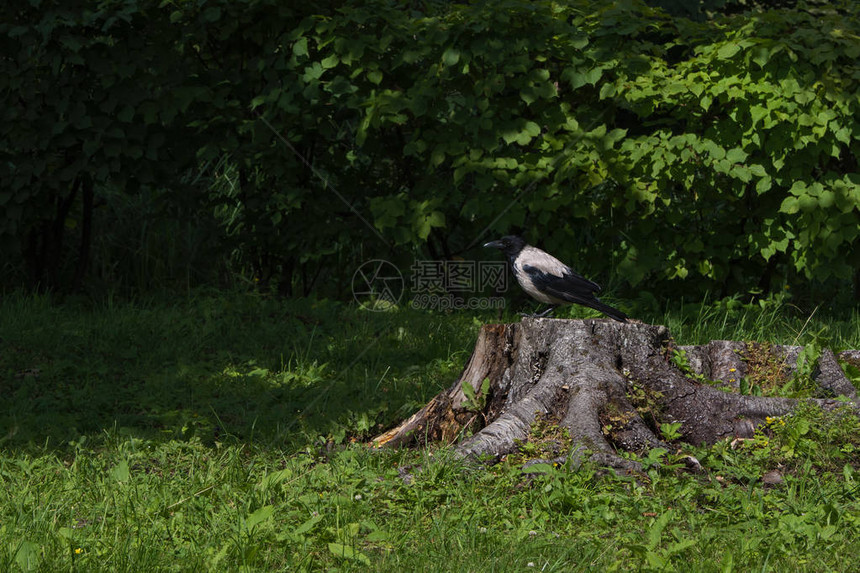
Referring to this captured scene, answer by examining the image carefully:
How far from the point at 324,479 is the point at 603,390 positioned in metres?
1.58

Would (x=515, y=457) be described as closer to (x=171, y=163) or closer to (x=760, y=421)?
(x=760, y=421)

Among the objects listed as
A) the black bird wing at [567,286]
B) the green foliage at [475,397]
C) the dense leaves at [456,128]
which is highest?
the dense leaves at [456,128]

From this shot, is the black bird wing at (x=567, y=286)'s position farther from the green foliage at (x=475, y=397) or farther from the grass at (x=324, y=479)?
the green foliage at (x=475, y=397)

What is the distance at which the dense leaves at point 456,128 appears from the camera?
713cm

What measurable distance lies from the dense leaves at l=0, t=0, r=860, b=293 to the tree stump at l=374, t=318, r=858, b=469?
210 cm

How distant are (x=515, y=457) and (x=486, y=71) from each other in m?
4.37

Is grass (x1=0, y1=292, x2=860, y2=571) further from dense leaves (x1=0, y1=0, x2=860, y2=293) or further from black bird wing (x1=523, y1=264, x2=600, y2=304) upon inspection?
dense leaves (x1=0, y1=0, x2=860, y2=293)

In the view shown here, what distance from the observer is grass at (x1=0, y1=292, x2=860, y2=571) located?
11.2 feet

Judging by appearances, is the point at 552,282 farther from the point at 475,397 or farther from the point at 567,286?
the point at 475,397

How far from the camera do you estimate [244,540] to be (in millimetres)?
3412

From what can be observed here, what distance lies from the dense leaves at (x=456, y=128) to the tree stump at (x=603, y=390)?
2100 mm

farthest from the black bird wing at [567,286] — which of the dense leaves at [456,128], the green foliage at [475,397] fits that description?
the dense leaves at [456,128]

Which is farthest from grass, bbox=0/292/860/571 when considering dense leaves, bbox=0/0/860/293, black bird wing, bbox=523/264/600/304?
dense leaves, bbox=0/0/860/293

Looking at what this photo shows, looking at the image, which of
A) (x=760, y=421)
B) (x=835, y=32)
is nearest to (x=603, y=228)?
(x=835, y=32)
